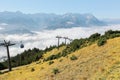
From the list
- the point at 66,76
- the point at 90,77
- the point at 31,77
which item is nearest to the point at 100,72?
the point at 90,77

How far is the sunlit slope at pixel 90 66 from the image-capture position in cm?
3734

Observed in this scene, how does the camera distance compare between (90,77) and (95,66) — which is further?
(95,66)

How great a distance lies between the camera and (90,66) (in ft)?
134

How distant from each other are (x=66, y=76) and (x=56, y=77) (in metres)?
1.43

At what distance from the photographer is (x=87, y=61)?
1700 inches

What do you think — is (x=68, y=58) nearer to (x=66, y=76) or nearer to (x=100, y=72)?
(x=66, y=76)

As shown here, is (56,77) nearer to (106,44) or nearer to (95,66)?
(95,66)

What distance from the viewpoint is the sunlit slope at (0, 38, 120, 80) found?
37.3 meters

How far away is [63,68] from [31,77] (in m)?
4.80

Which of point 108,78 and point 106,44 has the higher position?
point 106,44

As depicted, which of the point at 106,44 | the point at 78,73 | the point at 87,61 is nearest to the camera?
the point at 78,73

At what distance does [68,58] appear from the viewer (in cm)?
4891

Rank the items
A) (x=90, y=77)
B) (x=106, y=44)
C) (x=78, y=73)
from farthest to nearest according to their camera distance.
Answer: (x=106, y=44), (x=78, y=73), (x=90, y=77)

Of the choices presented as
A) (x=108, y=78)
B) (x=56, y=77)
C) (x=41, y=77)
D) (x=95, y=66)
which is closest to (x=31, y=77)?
(x=41, y=77)
